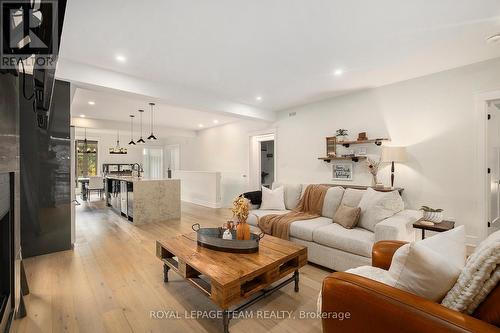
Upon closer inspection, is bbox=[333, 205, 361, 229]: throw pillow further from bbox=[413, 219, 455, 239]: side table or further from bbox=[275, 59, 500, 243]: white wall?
bbox=[275, 59, 500, 243]: white wall

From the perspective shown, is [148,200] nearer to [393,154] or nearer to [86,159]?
[393,154]

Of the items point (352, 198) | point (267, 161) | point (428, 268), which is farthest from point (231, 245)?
point (267, 161)

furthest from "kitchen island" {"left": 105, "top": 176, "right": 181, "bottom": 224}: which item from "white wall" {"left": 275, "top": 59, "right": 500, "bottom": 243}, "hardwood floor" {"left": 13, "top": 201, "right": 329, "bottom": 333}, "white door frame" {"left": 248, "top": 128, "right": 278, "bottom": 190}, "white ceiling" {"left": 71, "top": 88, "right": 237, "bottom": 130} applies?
"white wall" {"left": 275, "top": 59, "right": 500, "bottom": 243}

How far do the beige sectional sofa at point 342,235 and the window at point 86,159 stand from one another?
32.8 ft

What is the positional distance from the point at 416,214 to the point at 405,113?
1821 millimetres

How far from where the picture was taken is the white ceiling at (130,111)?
4.56m

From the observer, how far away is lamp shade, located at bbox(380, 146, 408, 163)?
3.49m

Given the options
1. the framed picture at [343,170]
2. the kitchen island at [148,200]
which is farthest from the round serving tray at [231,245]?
the kitchen island at [148,200]

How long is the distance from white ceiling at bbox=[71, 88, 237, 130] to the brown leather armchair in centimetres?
377

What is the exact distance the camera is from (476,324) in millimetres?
861

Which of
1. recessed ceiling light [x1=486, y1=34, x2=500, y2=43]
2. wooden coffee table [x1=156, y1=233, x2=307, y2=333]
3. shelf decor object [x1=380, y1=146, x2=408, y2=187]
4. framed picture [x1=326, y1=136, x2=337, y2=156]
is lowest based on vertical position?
wooden coffee table [x1=156, y1=233, x2=307, y2=333]

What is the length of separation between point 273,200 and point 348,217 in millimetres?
1288

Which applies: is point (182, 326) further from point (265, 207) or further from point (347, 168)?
point (347, 168)

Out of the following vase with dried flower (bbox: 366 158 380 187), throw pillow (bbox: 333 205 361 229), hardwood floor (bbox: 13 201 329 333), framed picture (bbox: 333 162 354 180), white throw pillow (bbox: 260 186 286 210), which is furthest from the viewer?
framed picture (bbox: 333 162 354 180)
